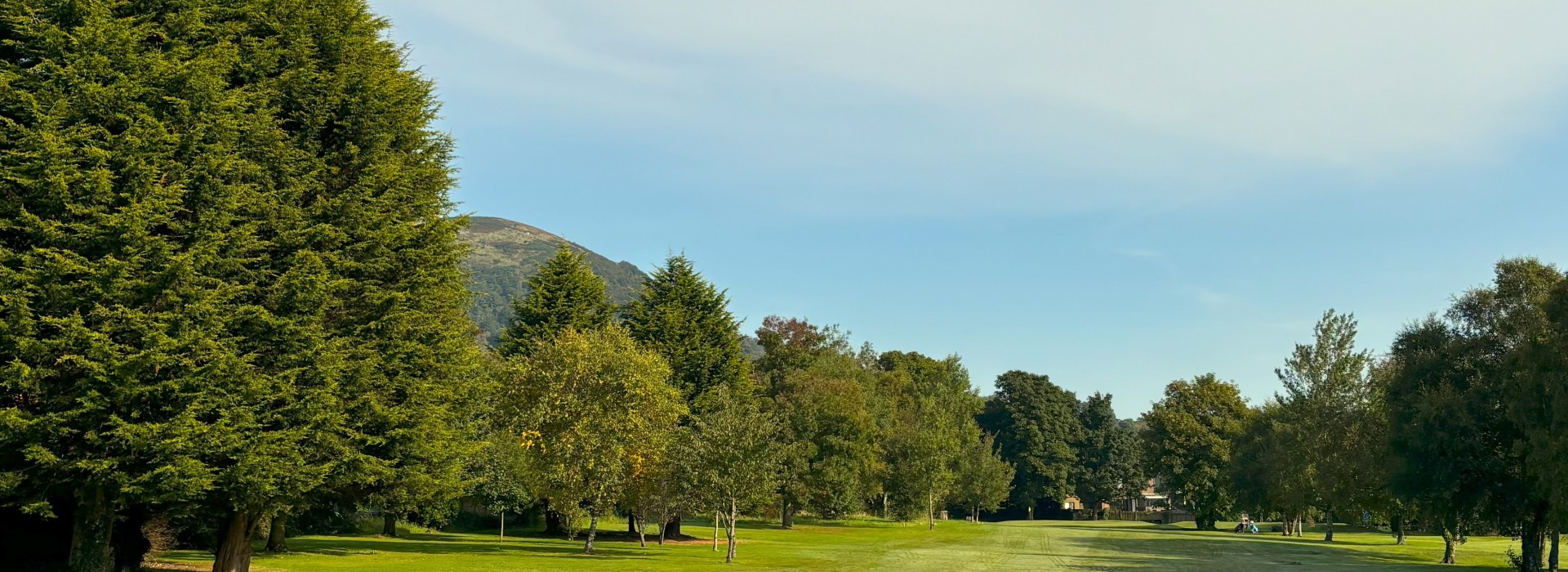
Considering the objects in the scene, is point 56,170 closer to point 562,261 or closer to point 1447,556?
point 562,261

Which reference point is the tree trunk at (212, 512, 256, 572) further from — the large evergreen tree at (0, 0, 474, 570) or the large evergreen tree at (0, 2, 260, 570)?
the large evergreen tree at (0, 2, 260, 570)

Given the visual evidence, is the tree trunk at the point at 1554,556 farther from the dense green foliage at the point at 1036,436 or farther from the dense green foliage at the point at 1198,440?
the dense green foliage at the point at 1036,436

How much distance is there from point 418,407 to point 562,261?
114ft

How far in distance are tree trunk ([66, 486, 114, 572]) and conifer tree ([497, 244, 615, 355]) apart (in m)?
37.5

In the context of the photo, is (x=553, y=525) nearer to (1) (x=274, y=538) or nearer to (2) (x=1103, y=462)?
(1) (x=274, y=538)

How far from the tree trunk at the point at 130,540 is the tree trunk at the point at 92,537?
304 cm

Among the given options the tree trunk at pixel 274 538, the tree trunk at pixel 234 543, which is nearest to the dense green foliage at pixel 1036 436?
the tree trunk at pixel 274 538

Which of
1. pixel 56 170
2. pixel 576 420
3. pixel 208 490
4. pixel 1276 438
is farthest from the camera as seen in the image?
pixel 1276 438

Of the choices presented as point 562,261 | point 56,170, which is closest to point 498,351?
point 562,261

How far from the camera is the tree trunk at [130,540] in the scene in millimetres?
28480

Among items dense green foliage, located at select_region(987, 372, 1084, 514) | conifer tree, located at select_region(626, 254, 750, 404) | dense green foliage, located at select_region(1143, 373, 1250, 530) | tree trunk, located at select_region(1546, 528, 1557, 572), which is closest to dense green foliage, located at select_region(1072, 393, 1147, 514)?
dense green foliage, located at select_region(987, 372, 1084, 514)

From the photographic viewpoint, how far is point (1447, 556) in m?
50.0

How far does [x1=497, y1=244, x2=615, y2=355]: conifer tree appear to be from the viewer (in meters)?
63.4

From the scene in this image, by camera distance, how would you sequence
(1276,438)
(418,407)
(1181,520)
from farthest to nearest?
(1181,520) → (1276,438) → (418,407)
